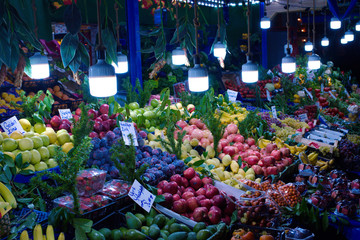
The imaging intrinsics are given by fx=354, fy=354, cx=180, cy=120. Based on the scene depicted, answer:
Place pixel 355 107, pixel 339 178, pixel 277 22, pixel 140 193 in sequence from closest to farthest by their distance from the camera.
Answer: pixel 140 193 < pixel 339 178 < pixel 355 107 < pixel 277 22

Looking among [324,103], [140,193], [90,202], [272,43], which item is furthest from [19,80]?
[272,43]

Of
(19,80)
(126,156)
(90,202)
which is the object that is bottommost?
(90,202)

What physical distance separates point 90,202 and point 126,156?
0.44 meters

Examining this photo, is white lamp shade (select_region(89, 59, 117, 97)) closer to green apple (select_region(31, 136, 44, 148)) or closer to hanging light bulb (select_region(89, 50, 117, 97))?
hanging light bulb (select_region(89, 50, 117, 97))

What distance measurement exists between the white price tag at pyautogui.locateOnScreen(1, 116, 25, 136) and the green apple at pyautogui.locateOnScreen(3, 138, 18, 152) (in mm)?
408

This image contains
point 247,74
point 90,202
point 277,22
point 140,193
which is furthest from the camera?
point 277,22

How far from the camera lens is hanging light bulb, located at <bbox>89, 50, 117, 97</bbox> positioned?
2.01m

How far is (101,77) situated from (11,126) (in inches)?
60.9

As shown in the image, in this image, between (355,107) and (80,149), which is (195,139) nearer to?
(80,149)

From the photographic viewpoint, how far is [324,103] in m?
7.03

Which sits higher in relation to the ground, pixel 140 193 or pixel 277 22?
pixel 277 22

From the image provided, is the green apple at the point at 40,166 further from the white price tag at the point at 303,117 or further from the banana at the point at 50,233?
the white price tag at the point at 303,117

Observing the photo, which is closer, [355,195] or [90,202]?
[90,202]

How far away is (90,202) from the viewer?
90.4 inches
